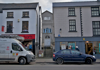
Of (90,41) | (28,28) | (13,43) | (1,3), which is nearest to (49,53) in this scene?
(28,28)

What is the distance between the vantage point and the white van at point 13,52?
11992mm

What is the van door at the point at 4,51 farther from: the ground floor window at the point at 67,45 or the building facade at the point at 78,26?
the ground floor window at the point at 67,45

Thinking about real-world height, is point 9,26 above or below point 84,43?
above

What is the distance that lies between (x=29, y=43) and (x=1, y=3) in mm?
8172

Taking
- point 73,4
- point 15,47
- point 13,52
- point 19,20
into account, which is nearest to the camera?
point 13,52

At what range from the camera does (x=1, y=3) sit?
19.5 metres

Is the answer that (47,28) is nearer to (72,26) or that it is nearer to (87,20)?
(72,26)

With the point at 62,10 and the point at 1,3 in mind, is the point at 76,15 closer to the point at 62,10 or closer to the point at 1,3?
the point at 62,10

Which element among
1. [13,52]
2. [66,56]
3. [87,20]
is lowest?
[66,56]

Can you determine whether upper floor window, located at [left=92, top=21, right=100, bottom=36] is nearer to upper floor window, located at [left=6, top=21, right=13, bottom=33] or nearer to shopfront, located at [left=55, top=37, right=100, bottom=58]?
shopfront, located at [left=55, top=37, right=100, bottom=58]

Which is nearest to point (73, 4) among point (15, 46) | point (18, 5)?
point (18, 5)

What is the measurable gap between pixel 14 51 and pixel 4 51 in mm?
1035

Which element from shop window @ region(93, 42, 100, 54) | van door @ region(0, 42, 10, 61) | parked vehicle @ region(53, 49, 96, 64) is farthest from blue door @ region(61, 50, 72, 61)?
shop window @ region(93, 42, 100, 54)

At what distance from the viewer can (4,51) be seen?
1216 centimetres
